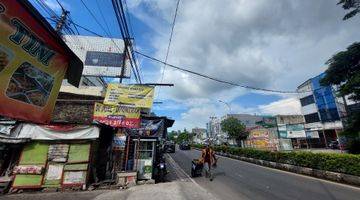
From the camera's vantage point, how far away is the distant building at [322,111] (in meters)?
40.4

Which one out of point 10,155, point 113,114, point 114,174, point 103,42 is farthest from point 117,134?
point 103,42

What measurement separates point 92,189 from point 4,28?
10576mm

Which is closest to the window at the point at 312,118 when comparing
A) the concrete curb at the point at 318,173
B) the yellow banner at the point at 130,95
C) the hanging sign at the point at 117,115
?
the concrete curb at the point at 318,173

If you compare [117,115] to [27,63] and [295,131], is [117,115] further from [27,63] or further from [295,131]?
[295,131]

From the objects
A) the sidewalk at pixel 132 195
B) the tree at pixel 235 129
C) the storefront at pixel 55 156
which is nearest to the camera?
Answer: the sidewalk at pixel 132 195

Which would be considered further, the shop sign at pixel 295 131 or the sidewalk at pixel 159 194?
the shop sign at pixel 295 131

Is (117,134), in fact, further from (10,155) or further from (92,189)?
(10,155)

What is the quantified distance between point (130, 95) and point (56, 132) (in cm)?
427

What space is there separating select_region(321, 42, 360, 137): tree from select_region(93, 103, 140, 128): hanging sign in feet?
62.1

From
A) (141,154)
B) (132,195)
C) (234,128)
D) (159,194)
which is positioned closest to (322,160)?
(159,194)

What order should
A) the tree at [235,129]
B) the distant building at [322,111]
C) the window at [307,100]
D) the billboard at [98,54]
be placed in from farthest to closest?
the tree at [235,129]
the window at [307,100]
the distant building at [322,111]
the billboard at [98,54]

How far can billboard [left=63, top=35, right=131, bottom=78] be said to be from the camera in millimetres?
25422

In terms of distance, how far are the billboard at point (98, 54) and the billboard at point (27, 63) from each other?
2272 cm

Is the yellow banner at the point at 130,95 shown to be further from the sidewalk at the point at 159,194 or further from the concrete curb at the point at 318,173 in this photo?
the concrete curb at the point at 318,173
